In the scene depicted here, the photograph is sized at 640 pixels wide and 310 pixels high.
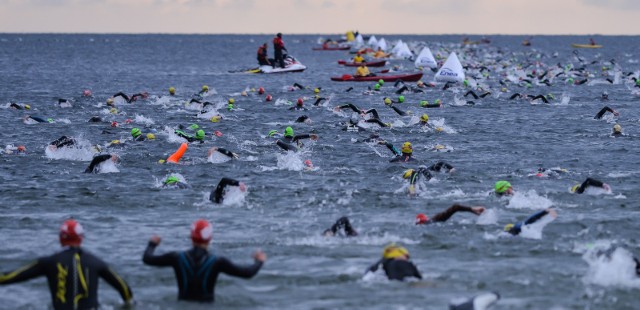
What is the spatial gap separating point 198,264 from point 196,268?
0.29 feet

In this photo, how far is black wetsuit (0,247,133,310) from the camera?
37.2 ft

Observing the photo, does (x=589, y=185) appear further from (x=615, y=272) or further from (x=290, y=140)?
(x=290, y=140)

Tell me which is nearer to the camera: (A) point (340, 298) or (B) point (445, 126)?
(A) point (340, 298)

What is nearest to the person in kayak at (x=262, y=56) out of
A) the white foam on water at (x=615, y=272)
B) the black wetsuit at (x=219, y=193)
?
the black wetsuit at (x=219, y=193)

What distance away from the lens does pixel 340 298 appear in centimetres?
1411

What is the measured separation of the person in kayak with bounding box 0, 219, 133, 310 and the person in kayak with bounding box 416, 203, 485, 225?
6499mm

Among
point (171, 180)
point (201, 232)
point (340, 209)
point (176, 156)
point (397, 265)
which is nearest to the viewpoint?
point (201, 232)

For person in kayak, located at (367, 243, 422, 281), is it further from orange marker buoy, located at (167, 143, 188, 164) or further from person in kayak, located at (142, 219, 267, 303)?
orange marker buoy, located at (167, 143, 188, 164)

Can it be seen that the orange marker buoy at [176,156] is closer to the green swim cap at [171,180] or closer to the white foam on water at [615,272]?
the green swim cap at [171,180]

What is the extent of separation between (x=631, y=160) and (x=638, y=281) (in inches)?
590

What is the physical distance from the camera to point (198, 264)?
1209 centimetres

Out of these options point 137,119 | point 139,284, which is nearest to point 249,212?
point 139,284

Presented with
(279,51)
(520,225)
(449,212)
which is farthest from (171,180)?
(279,51)

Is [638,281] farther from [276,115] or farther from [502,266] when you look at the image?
[276,115]
